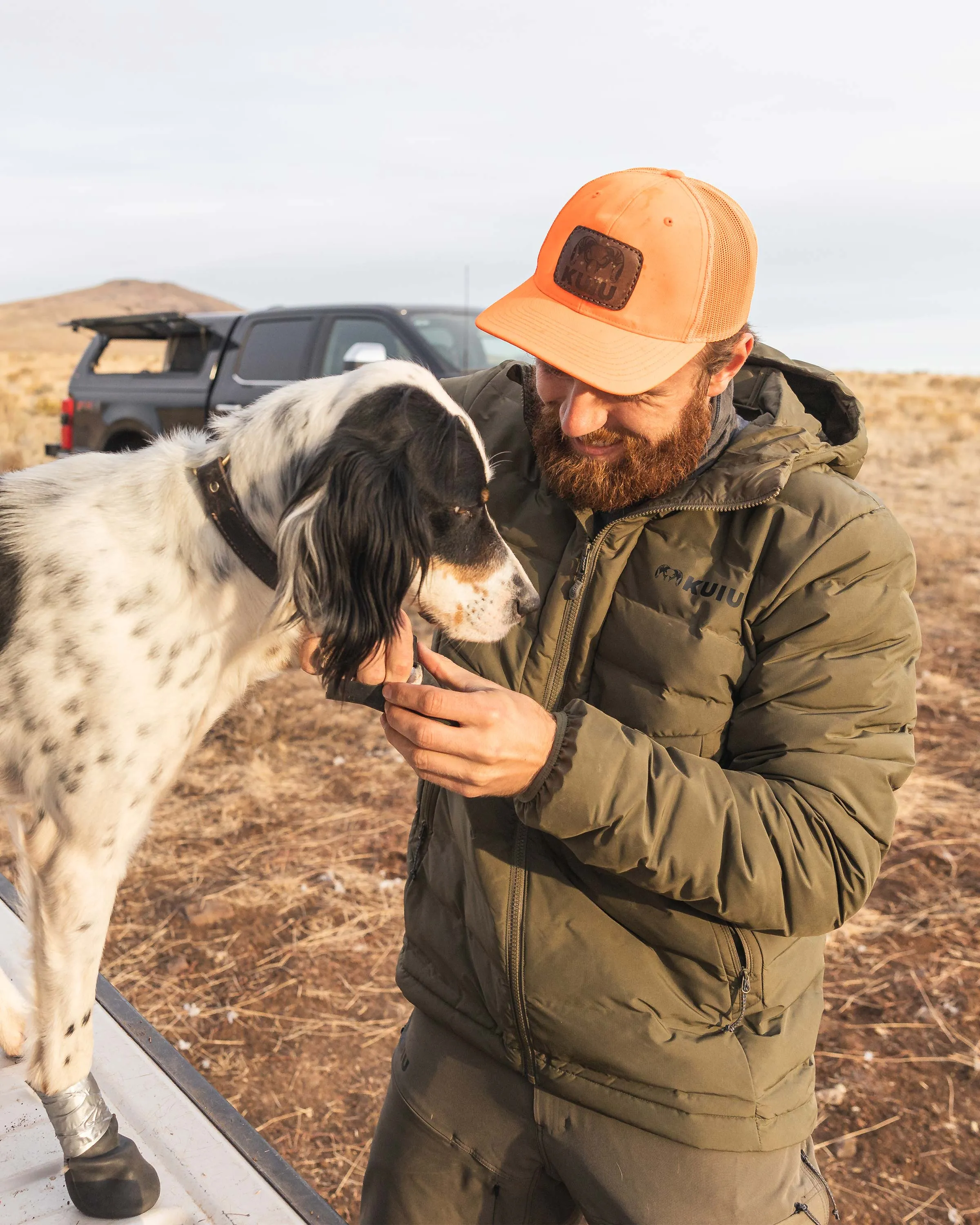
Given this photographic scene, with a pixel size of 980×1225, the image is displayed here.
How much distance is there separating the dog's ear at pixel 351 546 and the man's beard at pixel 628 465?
0.37m

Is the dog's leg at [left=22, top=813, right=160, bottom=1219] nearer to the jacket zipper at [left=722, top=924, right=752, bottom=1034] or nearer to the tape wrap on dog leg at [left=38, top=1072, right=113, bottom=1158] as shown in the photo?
the tape wrap on dog leg at [left=38, top=1072, right=113, bottom=1158]

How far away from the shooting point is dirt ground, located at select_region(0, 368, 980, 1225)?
3.26m

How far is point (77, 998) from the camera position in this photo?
2293mm

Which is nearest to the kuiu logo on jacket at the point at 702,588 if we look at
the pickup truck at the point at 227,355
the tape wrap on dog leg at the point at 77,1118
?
the tape wrap on dog leg at the point at 77,1118

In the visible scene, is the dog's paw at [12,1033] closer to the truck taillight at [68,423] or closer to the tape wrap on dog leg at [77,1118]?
the tape wrap on dog leg at [77,1118]

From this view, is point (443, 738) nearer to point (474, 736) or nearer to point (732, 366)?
point (474, 736)

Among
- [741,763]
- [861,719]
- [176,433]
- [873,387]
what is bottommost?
[873,387]

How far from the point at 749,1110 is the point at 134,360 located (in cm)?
1875

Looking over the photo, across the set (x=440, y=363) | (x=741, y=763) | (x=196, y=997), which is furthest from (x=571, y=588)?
(x=440, y=363)

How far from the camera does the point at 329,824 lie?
5020 mm

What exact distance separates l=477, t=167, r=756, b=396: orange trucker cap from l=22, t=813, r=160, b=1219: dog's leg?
53.9 inches

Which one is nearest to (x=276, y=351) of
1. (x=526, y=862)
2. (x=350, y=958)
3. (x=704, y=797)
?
(x=350, y=958)

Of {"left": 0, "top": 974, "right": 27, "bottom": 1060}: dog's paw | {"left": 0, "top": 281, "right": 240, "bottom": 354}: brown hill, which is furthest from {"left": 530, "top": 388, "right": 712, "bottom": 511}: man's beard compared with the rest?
{"left": 0, "top": 281, "right": 240, "bottom": 354}: brown hill

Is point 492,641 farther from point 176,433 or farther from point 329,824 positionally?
point 329,824
